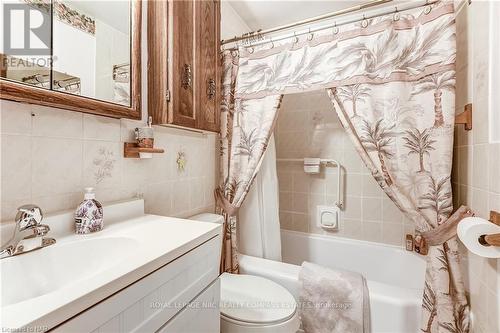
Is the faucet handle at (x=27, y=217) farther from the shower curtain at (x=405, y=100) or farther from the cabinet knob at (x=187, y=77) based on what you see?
the shower curtain at (x=405, y=100)

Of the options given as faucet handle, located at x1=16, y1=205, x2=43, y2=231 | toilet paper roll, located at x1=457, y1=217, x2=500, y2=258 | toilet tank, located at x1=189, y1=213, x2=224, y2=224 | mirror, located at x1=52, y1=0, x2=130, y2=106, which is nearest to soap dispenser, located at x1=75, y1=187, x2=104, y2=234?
faucet handle, located at x1=16, y1=205, x2=43, y2=231

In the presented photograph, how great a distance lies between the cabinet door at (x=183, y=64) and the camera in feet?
3.56

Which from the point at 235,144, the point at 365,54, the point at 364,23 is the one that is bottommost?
the point at 235,144

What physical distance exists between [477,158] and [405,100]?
1.21 ft

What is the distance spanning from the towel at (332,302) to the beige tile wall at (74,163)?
815 millimetres

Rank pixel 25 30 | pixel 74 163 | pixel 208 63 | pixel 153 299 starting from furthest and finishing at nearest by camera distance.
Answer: pixel 208 63 < pixel 74 163 < pixel 25 30 < pixel 153 299

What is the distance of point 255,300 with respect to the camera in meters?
1.14

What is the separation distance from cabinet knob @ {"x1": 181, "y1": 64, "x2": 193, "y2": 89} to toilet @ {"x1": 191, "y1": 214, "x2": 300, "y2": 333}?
3.46ft

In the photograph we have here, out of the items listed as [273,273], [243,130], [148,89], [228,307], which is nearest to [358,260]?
[273,273]

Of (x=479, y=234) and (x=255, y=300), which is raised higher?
(x=479, y=234)

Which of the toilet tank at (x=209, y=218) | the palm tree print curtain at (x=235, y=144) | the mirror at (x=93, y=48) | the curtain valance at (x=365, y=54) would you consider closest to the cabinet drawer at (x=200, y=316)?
the toilet tank at (x=209, y=218)

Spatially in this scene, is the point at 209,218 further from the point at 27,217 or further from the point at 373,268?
the point at 373,268

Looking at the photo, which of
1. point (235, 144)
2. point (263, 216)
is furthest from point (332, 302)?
point (235, 144)

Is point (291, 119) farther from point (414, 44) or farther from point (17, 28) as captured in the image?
point (17, 28)
